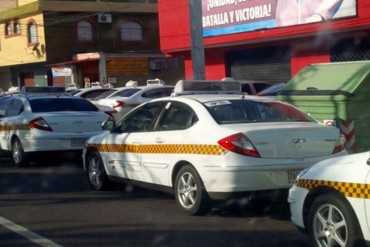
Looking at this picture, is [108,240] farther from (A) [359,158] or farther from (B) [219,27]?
(B) [219,27]

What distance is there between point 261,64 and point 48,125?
35.7 ft

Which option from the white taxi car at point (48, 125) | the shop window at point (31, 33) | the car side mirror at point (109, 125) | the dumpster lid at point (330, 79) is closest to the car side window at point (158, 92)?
the white taxi car at point (48, 125)

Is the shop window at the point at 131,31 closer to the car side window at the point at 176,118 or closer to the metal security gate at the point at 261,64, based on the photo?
the metal security gate at the point at 261,64

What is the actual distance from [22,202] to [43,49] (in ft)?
98.1

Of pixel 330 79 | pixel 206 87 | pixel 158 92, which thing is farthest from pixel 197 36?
pixel 158 92

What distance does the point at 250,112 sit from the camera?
824 centimetres

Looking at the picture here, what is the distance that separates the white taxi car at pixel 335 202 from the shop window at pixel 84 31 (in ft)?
112

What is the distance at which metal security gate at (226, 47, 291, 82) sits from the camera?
21141 mm

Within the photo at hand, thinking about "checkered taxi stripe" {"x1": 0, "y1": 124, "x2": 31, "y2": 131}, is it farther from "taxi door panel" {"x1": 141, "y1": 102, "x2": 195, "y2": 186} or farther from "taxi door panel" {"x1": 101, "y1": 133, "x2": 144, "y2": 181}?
"taxi door panel" {"x1": 141, "y1": 102, "x2": 195, "y2": 186}

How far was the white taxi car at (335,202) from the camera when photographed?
5.51 meters

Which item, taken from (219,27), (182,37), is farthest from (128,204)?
(182,37)

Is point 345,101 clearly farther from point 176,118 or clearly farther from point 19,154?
point 19,154

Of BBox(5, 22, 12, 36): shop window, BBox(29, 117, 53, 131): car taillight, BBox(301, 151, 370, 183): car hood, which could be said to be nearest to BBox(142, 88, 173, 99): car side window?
BBox(29, 117, 53, 131): car taillight

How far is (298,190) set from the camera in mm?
6336
